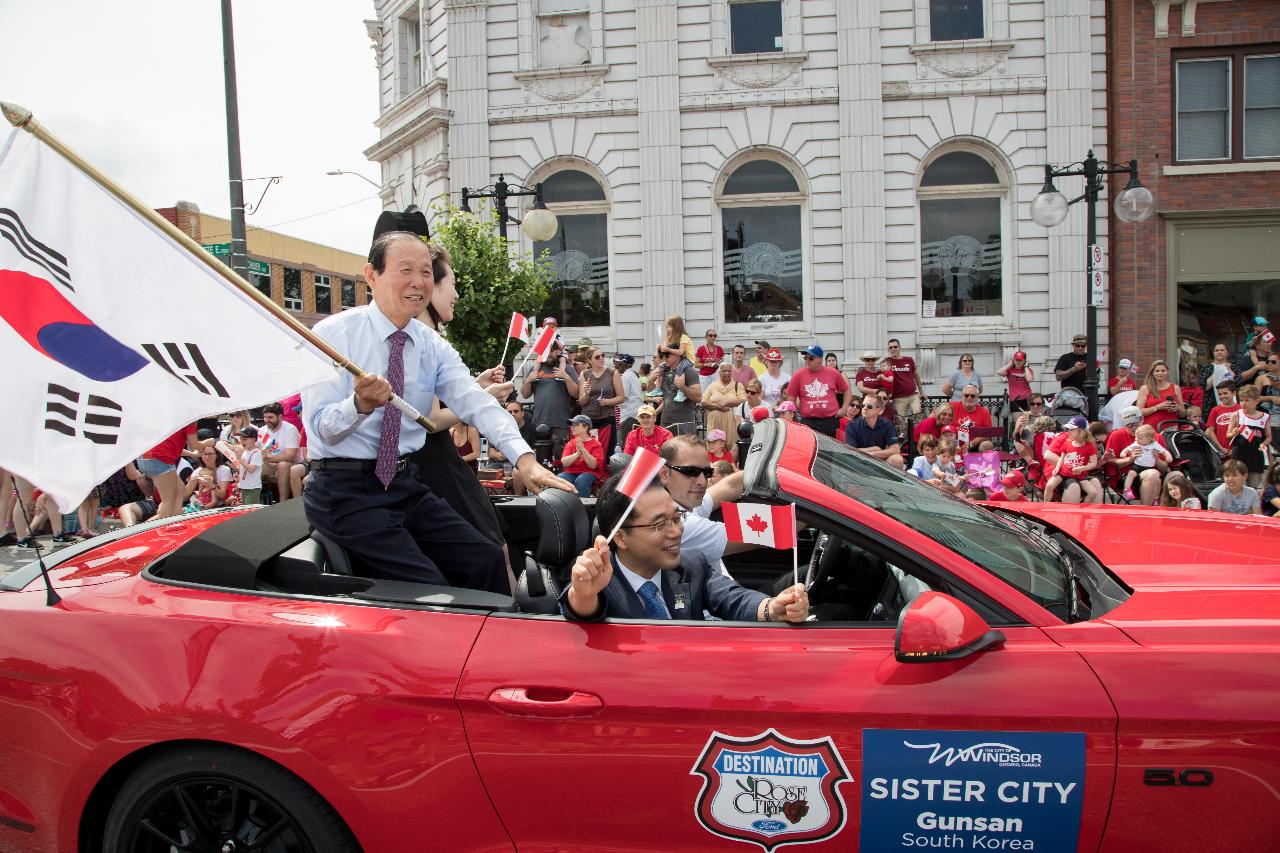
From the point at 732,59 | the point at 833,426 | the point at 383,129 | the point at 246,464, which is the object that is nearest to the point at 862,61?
the point at 732,59

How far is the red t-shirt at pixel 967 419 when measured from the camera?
11.0 m

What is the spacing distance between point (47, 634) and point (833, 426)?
32.2ft

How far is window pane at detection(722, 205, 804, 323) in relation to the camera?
17109mm

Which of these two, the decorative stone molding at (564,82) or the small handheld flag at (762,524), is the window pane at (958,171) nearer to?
the decorative stone molding at (564,82)

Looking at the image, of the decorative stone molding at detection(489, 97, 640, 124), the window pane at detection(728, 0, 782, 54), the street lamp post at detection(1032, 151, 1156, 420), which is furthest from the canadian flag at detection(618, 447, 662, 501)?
the window pane at detection(728, 0, 782, 54)

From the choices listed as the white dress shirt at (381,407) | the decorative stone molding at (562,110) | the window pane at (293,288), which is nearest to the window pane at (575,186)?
the decorative stone molding at (562,110)

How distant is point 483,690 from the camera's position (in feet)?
8.07

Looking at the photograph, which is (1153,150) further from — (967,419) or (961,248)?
(967,419)

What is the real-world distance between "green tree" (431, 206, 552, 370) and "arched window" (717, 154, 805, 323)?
5038 mm

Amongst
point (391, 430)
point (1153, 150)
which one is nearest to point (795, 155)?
point (1153, 150)

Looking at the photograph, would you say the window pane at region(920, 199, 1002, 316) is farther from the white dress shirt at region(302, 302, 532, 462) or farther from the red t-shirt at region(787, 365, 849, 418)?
the white dress shirt at region(302, 302, 532, 462)

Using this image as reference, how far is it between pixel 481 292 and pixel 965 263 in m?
8.68

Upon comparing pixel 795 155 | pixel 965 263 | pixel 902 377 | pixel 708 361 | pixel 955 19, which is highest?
pixel 955 19

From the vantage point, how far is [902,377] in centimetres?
1324
